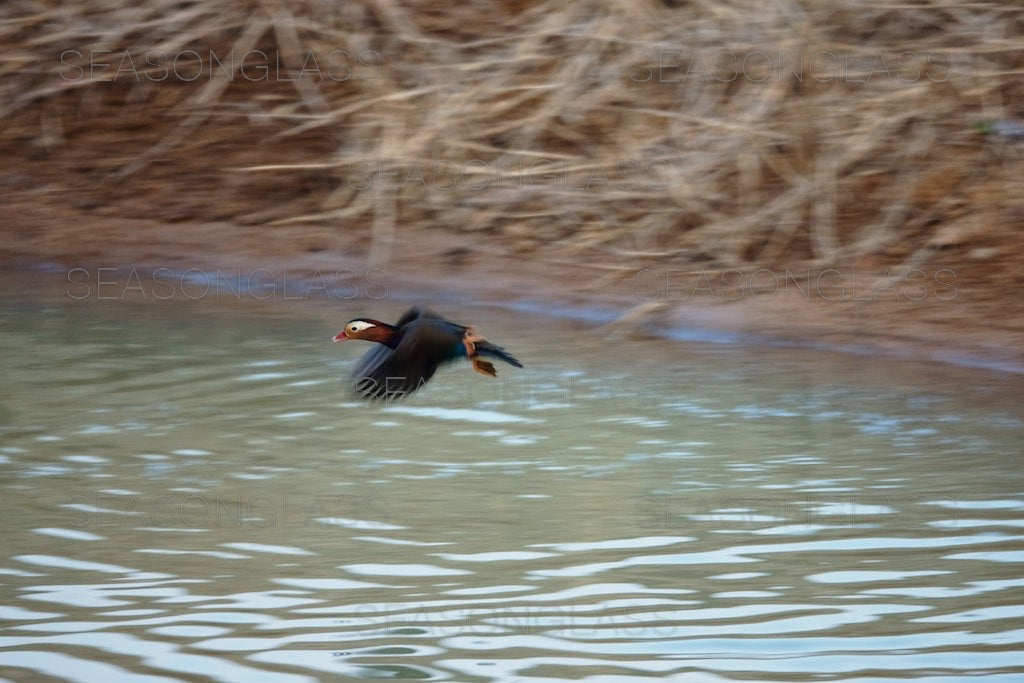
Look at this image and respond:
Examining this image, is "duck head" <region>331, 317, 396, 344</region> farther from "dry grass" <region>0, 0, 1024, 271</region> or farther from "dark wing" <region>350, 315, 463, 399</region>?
"dry grass" <region>0, 0, 1024, 271</region>

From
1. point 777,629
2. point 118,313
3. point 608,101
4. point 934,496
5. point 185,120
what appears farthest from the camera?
point 185,120

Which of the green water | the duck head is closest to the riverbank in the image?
the green water

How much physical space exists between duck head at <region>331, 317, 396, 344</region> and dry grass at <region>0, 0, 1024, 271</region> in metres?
4.59

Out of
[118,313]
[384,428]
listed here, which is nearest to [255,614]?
[384,428]

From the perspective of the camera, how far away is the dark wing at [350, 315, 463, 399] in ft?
16.7

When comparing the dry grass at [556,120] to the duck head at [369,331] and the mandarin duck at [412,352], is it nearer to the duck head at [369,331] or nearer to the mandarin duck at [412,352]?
the mandarin duck at [412,352]

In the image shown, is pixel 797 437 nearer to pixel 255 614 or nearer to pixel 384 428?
pixel 384 428

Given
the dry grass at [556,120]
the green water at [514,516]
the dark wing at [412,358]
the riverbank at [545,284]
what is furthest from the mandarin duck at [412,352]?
the dry grass at [556,120]

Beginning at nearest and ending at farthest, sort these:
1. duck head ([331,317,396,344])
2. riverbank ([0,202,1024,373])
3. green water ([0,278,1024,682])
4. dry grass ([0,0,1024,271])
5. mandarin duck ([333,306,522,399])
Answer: green water ([0,278,1024,682]) → duck head ([331,317,396,344]) → mandarin duck ([333,306,522,399]) → riverbank ([0,202,1024,373]) → dry grass ([0,0,1024,271])

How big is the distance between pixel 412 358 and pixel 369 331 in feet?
0.70

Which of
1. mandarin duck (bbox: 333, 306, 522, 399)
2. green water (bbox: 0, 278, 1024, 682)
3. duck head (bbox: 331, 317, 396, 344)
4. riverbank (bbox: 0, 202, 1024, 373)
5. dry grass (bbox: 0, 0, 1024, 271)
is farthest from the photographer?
dry grass (bbox: 0, 0, 1024, 271)

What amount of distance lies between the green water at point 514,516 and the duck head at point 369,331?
633 mm

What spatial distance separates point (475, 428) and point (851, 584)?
2.17 metres

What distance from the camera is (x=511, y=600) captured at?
4.72 meters
